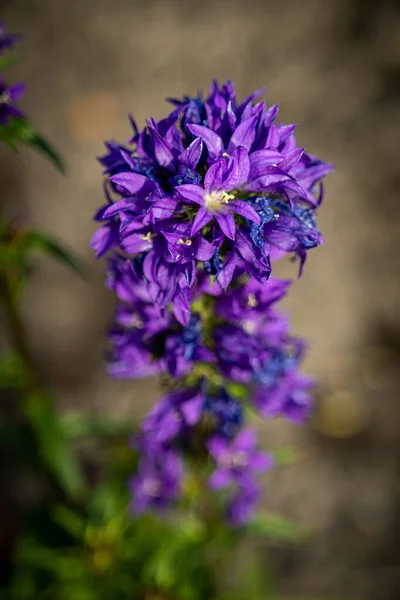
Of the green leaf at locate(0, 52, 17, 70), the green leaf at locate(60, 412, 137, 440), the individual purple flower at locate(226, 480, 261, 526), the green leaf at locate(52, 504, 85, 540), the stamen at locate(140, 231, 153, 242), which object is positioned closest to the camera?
the stamen at locate(140, 231, 153, 242)

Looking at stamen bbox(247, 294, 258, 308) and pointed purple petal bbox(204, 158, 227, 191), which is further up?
pointed purple petal bbox(204, 158, 227, 191)

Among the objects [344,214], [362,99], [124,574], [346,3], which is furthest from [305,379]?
[346,3]

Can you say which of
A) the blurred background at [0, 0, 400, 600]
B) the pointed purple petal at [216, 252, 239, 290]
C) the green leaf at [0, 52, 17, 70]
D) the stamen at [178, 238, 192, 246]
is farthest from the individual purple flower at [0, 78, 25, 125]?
the blurred background at [0, 0, 400, 600]

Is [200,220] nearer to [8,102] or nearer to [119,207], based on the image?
[119,207]

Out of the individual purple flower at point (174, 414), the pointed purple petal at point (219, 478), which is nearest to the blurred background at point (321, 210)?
the pointed purple petal at point (219, 478)

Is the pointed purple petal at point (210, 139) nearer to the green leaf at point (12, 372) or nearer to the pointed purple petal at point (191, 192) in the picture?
Answer: the pointed purple petal at point (191, 192)

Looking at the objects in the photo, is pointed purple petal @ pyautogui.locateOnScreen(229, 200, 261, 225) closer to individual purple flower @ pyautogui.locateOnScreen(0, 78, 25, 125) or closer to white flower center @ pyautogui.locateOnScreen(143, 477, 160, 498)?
individual purple flower @ pyautogui.locateOnScreen(0, 78, 25, 125)

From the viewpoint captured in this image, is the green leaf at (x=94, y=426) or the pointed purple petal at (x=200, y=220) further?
the green leaf at (x=94, y=426)
